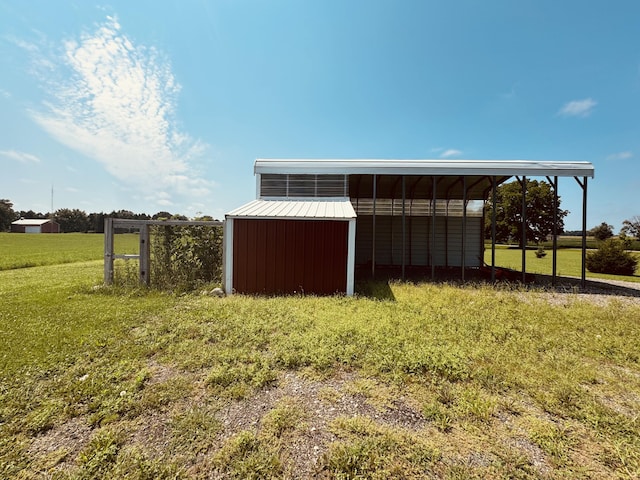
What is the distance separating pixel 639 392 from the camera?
2.90 meters

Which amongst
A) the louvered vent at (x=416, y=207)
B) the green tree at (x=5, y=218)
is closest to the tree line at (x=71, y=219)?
the green tree at (x=5, y=218)

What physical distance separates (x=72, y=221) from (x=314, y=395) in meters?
87.9

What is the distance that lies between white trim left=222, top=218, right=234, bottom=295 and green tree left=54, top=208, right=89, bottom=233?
7984 cm

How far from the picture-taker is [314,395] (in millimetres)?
2750

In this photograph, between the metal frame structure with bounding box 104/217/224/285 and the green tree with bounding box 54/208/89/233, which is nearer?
the metal frame structure with bounding box 104/217/224/285

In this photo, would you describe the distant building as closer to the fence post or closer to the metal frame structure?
the metal frame structure

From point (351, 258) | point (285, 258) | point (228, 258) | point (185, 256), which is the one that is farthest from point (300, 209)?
point (185, 256)

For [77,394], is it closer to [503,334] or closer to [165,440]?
[165,440]

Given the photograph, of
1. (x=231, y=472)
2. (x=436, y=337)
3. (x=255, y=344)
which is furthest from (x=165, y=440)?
(x=436, y=337)

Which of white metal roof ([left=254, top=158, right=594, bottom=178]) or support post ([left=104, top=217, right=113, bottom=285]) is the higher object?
white metal roof ([left=254, top=158, right=594, bottom=178])

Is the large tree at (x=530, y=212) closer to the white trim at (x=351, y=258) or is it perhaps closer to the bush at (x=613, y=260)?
the bush at (x=613, y=260)

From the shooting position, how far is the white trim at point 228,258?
22.8ft

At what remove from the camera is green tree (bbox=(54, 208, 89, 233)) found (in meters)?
66.6

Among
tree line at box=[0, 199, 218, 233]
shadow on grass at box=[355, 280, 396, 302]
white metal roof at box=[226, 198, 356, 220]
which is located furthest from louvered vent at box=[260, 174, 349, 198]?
tree line at box=[0, 199, 218, 233]
